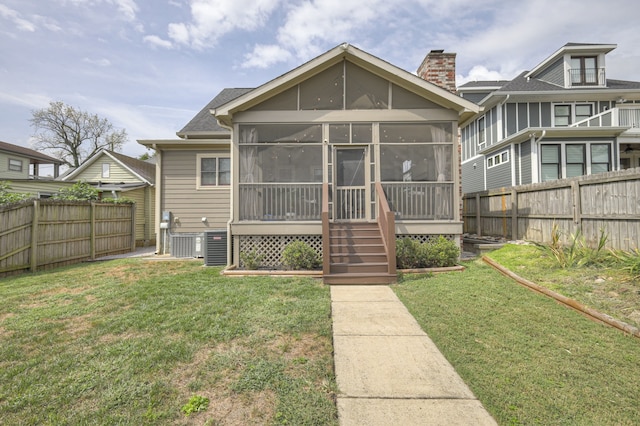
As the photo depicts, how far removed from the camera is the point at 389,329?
3.66m

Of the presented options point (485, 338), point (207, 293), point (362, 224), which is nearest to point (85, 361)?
point (207, 293)

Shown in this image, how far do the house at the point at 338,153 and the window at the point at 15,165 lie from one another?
22.2m

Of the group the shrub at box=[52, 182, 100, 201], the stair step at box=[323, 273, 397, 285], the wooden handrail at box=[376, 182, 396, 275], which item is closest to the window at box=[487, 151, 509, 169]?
the wooden handrail at box=[376, 182, 396, 275]

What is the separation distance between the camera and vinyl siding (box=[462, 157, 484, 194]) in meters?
17.5

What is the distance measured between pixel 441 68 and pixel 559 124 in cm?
Result: 1065

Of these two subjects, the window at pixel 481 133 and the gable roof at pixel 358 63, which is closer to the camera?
the gable roof at pixel 358 63

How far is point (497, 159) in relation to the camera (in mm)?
15672

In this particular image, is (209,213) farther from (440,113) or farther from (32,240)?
(440,113)

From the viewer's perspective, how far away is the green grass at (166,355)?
214 centimetres

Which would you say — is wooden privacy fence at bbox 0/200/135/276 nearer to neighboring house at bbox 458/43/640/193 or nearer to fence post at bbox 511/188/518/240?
fence post at bbox 511/188/518/240

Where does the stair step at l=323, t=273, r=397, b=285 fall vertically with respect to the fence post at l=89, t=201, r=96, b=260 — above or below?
below

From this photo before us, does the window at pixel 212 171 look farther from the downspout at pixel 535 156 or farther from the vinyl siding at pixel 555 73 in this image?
the vinyl siding at pixel 555 73

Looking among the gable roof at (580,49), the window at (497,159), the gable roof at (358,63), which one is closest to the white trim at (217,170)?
the gable roof at (358,63)

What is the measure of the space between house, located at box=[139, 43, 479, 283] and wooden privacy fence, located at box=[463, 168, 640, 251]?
254cm
